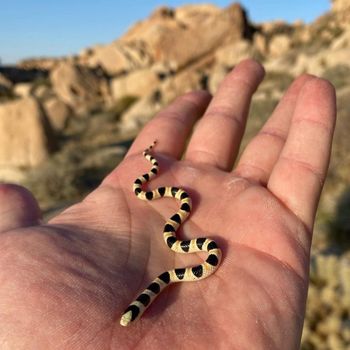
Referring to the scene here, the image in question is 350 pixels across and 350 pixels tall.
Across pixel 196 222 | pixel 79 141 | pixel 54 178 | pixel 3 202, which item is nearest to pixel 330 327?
pixel 196 222

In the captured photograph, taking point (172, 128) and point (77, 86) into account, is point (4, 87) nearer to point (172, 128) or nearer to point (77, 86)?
point (77, 86)

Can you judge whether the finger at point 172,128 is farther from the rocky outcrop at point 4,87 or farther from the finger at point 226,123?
the rocky outcrop at point 4,87

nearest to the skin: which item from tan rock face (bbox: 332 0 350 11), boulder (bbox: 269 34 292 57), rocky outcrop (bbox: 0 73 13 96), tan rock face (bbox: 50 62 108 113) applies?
tan rock face (bbox: 50 62 108 113)

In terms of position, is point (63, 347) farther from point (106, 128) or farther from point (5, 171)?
point (106, 128)

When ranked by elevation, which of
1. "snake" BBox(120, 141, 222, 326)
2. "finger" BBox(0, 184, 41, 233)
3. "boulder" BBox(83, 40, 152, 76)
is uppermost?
"finger" BBox(0, 184, 41, 233)

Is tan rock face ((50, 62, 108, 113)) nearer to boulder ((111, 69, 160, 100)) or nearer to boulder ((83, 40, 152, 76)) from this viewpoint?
boulder ((111, 69, 160, 100))

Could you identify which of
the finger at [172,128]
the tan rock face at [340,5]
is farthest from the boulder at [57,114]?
the tan rock face at [340,5]

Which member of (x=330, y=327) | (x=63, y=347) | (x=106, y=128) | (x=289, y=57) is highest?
(x=63, y=347)

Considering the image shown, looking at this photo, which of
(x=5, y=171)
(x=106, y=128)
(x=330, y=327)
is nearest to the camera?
(x=330, y=327)
